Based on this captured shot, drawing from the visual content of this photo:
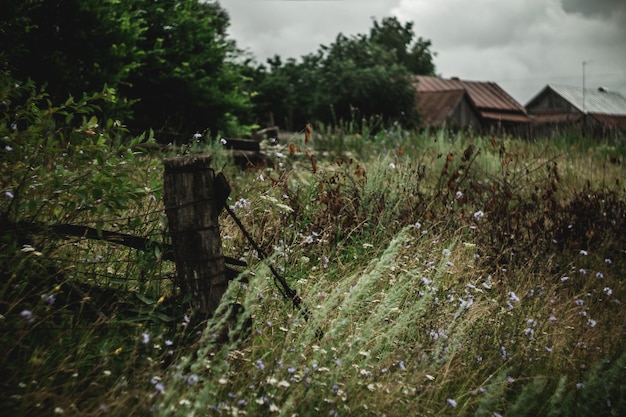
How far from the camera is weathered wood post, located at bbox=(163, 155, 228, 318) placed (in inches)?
88.2

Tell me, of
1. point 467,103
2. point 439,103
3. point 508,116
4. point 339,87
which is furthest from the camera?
point 508,116

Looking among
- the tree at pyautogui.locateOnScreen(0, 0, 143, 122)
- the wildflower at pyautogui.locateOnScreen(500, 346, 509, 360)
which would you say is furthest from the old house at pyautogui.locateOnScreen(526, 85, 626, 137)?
the wildflower at pyautogui.locateOnScreen(500, 346, 509, 360)

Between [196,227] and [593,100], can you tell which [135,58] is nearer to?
[196,227]

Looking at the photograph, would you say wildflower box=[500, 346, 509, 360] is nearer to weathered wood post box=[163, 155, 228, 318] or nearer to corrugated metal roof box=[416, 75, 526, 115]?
weathered wood post box=[163, 155, 228, 318]

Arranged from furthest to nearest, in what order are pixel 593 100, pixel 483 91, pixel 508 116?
pixel 593 100 < pixel 483 91 < pixel 508 116

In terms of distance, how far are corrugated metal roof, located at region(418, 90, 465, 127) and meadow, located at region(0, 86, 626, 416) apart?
92.4 ft

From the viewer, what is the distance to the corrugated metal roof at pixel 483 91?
4156cm

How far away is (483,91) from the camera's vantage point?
144ft

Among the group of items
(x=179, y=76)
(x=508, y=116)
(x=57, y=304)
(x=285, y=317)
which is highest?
(x=508, y=116)

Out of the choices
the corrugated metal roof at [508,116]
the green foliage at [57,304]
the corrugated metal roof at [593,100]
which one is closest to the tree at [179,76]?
the green foliage at [57,304]

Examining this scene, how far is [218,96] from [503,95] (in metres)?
41.2

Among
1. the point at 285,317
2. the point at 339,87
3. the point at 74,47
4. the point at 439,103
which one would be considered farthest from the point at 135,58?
the point at 439,103

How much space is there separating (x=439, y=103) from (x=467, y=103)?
2.64 m

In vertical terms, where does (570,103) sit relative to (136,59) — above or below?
above
